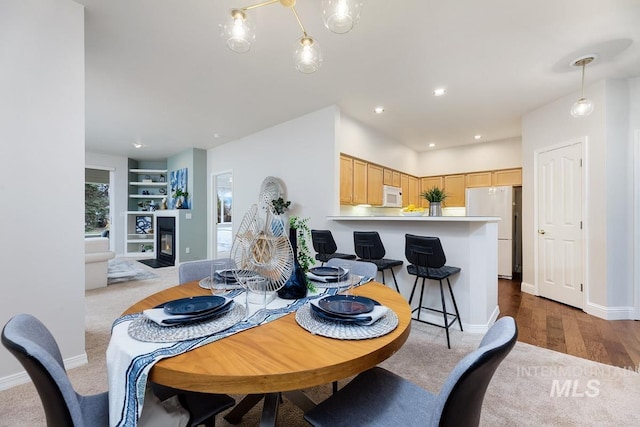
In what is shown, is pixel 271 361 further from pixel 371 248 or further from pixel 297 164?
pixel 297 164

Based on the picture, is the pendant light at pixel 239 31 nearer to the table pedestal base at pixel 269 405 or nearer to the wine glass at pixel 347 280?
the wine glass at pixel 347 280

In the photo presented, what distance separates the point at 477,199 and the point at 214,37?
Result: 16.5ft

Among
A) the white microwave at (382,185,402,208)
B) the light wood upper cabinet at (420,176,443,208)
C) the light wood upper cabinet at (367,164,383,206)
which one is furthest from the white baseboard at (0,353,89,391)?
the light wood upper cabinet at (420,176,443,208)

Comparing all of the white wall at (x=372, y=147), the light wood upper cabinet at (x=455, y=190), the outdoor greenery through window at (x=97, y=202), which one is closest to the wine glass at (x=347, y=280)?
the white wall at (x=372, y=147)

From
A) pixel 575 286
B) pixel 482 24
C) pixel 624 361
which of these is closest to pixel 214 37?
pixel 482 24

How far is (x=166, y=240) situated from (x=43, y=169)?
4972 mm

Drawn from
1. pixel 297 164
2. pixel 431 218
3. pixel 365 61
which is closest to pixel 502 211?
pixel 431 218

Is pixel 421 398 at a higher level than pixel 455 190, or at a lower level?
lower

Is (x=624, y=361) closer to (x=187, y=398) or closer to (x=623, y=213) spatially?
(x=623, y=213)

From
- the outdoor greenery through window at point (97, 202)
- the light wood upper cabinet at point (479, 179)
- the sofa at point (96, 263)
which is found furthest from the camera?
the outdoor greenery through window at point (97, 202)

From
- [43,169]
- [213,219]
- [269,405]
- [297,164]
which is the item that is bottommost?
[269,405]

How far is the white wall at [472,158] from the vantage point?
5.22 metres

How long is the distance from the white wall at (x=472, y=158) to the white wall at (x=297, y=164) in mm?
3396

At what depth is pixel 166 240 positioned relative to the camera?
6.40m
